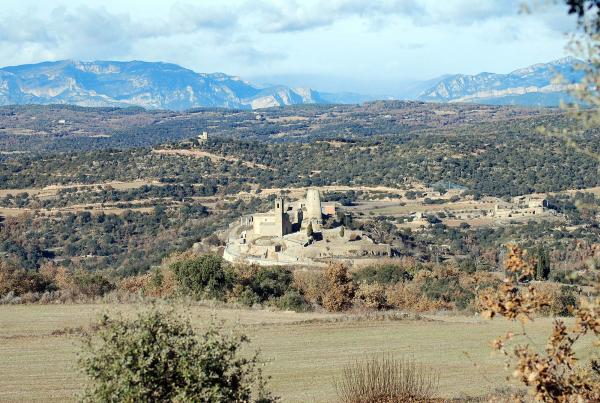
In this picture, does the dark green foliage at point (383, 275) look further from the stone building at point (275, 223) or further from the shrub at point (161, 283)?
the stone building at point (275, 223)

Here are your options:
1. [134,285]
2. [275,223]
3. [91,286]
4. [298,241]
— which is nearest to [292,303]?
[91,286]

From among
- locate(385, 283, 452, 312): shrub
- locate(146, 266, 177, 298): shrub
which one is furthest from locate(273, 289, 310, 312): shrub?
locate(385, 283, 452, 312): shrub

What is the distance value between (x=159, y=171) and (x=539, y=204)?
1652 inches

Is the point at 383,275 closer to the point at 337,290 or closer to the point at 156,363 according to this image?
the point at 337,290

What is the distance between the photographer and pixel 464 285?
1566 inches

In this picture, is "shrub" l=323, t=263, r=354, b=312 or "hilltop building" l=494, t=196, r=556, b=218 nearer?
"shrub" l=323, t=263, r=354, b=312

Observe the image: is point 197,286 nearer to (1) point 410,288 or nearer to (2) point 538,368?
(1) point 410,288

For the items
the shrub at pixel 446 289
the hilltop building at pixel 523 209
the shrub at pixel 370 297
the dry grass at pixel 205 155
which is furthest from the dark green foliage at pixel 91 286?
the dry grass at pixel 205 155

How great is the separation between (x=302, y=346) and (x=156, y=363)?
533 inches

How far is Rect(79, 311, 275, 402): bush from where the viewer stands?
9.05 m

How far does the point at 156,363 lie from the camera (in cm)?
922

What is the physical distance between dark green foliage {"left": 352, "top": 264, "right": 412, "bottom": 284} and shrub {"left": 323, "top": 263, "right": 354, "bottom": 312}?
573 cm

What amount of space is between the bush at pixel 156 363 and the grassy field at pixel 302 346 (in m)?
4.64

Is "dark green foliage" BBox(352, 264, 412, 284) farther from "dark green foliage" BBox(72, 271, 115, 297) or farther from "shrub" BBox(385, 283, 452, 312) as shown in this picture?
"dark green foliage" BBox(72, 271, 115, 297)
